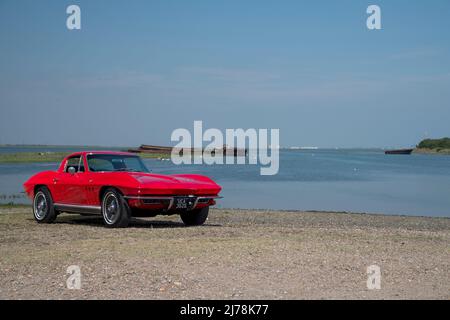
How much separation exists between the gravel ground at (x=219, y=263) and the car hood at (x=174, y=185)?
81 centimetres

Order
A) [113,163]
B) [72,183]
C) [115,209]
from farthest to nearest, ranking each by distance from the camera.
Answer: [113,163]
[72,183]
[115,209]

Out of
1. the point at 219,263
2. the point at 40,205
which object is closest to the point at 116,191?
the point at 40,205

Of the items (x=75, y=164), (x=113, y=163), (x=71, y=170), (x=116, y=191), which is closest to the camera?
(x=116, y=191)

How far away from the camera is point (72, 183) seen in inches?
531

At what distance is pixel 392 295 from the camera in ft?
22.1

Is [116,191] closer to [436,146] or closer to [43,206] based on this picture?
[43,206]

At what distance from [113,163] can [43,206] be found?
2.17m

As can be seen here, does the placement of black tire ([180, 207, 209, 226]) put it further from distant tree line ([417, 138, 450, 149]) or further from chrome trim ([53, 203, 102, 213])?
distant tree line ([417, 138, 450, 149])

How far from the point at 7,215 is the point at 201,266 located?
32.7 feet

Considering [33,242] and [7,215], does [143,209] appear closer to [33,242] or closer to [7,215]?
[33,242]

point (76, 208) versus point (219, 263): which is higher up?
point (219, 263)

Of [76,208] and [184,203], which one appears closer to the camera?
[184,203]

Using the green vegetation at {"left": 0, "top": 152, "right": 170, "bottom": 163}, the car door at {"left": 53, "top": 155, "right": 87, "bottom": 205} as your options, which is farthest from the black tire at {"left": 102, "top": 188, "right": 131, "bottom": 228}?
the green vegetation at {"left": 0, "top": 152, "right": 170, "bottom": 163}

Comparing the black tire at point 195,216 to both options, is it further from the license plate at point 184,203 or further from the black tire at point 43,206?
the black tire at point 43,206
